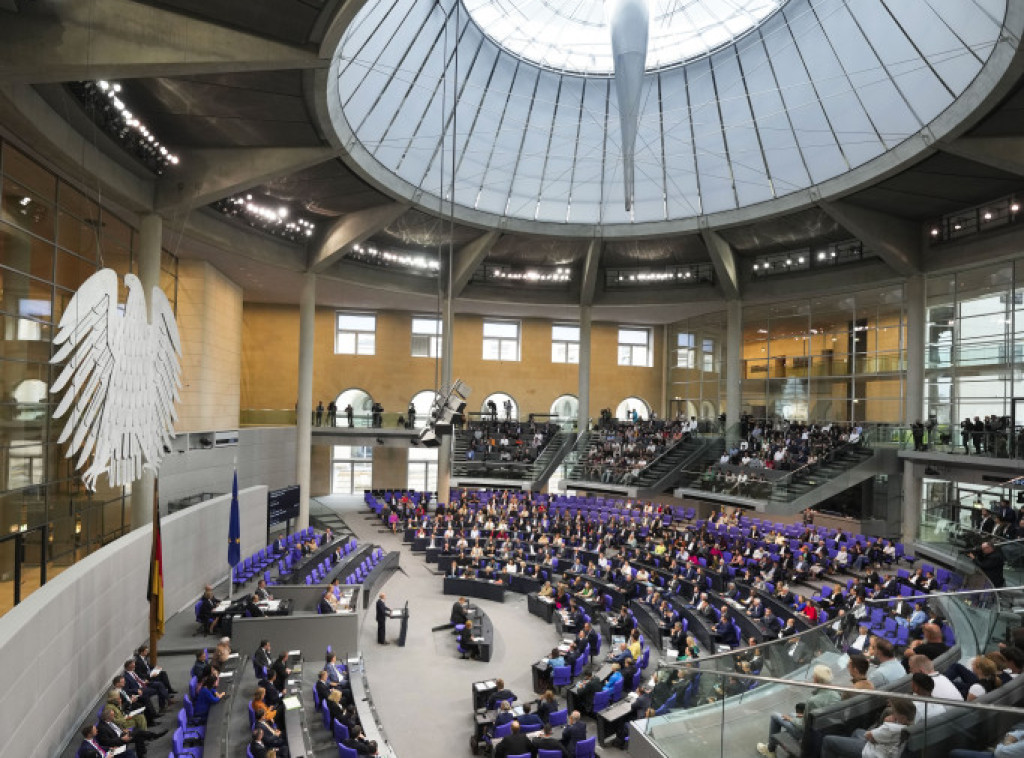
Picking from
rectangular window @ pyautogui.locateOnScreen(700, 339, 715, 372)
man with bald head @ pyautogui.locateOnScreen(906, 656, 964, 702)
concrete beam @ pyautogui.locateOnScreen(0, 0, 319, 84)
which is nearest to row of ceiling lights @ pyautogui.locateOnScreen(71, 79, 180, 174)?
concrete beam @ pyautogui.locateOnScreen(0, 0, 319, 84)

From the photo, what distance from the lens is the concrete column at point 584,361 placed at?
106 ft

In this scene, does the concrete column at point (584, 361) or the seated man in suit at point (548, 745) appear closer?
the seated man in suit at point (548, 745)

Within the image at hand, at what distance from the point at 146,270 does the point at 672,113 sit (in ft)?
59.3

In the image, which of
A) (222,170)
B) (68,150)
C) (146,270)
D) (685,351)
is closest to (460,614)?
(146,270)

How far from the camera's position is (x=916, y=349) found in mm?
23859

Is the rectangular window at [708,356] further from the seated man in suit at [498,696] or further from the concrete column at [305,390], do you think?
the seated man in suit at [498,696]

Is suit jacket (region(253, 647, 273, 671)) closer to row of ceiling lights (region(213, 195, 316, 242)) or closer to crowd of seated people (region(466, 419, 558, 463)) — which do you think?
row of ceiling lights (region(213, 195, 316, 242))

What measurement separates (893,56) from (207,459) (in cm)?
2452

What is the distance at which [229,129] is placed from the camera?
15992 mm

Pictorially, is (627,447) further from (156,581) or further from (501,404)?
(156,581)

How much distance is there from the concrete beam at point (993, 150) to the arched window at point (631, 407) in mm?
23997

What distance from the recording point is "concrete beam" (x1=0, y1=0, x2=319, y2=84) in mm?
9836

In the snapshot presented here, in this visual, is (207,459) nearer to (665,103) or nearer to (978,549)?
(665,103)

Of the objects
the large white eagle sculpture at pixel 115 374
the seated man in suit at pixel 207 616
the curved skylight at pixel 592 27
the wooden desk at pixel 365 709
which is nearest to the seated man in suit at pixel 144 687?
the wooden desk at pixel 365 709
